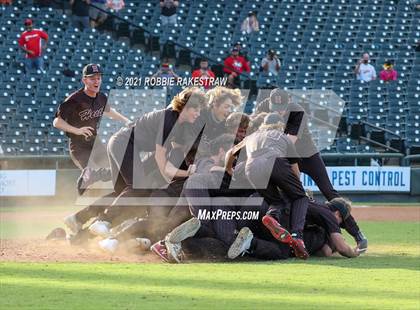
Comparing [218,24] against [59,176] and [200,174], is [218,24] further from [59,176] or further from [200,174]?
[200,174]

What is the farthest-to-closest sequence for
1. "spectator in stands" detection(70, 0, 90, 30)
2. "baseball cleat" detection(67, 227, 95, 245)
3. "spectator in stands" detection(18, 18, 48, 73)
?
"spectator in stands" detection(70, 0, 90, 30) → "spectator in stands" detection(18, 18, 48, 73) → "baseball cleat" detection(67, 227, 95, 245)

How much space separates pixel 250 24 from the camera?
105 feet

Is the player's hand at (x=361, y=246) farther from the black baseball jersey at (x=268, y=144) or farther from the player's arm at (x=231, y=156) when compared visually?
the player's arm at (x=231, y=156)

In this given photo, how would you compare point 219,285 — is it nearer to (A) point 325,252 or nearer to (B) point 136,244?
(B) point 136,244

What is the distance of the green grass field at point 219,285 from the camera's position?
9000mm

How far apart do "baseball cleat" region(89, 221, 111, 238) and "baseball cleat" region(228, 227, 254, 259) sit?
1.81 meters

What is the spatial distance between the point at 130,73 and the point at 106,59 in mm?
1051

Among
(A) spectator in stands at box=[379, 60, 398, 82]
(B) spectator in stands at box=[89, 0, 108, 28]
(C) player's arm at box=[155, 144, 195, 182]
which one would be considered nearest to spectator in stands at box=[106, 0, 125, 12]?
(B) spectator in stands at box=[89, 0, 108, 28]

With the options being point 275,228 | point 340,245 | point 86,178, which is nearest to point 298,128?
Answer: point 340,245

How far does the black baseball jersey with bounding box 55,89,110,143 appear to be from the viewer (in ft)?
47.3

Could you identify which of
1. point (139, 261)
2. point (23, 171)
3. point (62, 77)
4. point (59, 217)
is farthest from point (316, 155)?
point (62, 77)

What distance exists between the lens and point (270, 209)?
486 inches

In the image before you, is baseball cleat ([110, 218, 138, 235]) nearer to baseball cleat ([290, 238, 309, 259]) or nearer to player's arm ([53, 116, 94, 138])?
player's arm ([53, 116, 94, 138])

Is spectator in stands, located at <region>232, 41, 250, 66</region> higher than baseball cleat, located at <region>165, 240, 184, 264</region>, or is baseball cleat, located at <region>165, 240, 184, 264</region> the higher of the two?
spectator in stands, located at <region>232, 41, 250, 66</region>
